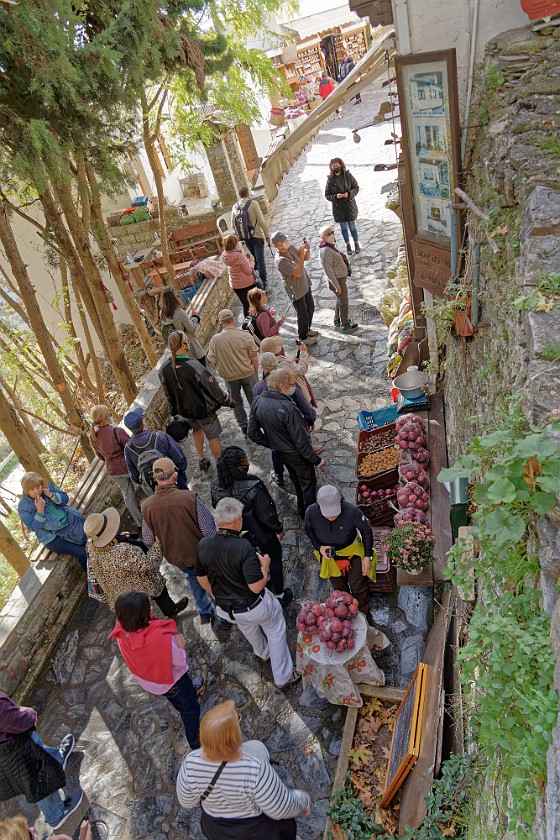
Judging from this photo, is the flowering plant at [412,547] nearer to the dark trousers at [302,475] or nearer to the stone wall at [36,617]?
the dark trousers at [302,475]

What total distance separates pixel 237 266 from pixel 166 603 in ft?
19.5

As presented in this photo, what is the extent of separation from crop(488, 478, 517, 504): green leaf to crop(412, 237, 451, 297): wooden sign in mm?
3657

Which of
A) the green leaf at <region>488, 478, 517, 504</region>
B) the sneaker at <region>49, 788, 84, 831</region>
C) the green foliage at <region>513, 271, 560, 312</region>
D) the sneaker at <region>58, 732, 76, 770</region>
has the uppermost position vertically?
the green foliage at <region>513, 271, 560, 312</region>

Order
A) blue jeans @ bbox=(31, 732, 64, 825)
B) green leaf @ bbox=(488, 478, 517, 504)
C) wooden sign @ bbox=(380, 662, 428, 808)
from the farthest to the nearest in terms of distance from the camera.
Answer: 1. blue jeans @ bbox=(31, 732, 64, 825)
2. wooden sign @ bbox=(380, 662, 428, 808)
3. green leaf @ bbox=(488, 478, 517, 504)

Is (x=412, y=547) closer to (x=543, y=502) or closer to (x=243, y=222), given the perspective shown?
(x=543, y=502)

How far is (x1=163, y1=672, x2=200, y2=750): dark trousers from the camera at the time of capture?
14.9 feet

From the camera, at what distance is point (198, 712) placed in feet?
15.6

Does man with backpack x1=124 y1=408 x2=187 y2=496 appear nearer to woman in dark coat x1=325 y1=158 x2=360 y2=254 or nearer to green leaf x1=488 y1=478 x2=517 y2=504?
green leaf x1=488 y1=478 x2=517 y2=504

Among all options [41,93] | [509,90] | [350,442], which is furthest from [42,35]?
[350,442]

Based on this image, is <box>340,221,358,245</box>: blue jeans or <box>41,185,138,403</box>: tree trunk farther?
<box>340,221,358,245</box>: blue jeans

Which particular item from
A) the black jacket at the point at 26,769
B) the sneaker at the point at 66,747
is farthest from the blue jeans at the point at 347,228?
the black jacket at the point at 26,769

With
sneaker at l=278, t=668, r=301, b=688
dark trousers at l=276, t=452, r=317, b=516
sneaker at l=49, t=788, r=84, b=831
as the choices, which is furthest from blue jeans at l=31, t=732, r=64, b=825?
dark trousers at l=276, t=452, r=317, b=516

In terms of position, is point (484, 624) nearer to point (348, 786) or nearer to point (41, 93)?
point (348, 786)

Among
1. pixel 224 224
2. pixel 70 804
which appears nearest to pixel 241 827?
pixel 70 804
